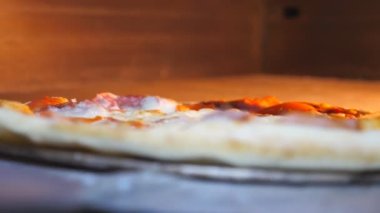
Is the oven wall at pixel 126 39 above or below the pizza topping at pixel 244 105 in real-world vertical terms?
above

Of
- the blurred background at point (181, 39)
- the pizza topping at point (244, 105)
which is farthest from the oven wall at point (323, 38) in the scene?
the pizza topping at point (244, 105)

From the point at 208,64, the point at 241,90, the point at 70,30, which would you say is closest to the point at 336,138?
the point at 241,90

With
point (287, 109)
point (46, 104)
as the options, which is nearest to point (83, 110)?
point (46, 104)

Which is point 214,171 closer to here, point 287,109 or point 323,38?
point 287,109

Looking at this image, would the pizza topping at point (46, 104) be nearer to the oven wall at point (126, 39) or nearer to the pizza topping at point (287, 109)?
the pizza topping at point (287, 109)

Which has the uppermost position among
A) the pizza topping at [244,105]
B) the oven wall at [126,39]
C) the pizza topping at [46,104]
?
the oven wall at [126,39]

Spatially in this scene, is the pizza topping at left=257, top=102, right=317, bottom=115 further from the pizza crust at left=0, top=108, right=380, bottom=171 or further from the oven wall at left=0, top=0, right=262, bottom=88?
the oven wall at left=0, top=0, right=262, bottom=88

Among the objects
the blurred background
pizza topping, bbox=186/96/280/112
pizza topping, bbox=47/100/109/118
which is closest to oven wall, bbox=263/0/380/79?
the blurred background
